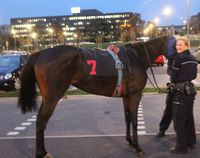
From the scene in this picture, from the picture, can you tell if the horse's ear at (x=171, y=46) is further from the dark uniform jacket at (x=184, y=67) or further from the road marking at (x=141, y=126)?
the road marking at (x=141, y=126)

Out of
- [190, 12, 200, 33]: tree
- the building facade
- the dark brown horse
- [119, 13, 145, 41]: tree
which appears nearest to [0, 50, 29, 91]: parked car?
the dark brown horse

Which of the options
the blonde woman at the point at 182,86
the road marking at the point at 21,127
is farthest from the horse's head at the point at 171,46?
the road marking at the point at 21,127

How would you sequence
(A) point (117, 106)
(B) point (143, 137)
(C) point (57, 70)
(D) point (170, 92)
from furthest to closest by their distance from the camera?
(A) point (117, 106) → (B) point (143, 137) → (D) point (170, 92) → (C) point (57, 70)

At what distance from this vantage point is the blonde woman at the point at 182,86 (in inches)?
293

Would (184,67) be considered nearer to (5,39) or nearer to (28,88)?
(28,88)

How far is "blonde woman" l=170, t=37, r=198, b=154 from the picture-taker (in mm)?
7445

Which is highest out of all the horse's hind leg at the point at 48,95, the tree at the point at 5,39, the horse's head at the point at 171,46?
the horse's head at the point at 171,46

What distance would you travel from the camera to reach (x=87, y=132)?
383 inches

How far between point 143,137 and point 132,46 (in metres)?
1.87

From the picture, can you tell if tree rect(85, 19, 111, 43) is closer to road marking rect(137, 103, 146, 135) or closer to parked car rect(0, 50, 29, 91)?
parked car rect(0, 50, 29, 91)

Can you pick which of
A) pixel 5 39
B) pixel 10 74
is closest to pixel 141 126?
pixel 10 74

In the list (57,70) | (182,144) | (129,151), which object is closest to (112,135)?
(129,151)

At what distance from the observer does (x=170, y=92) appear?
27.4ft

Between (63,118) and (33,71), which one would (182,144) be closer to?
(33,71)
